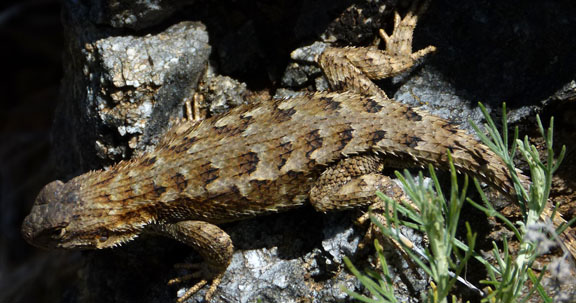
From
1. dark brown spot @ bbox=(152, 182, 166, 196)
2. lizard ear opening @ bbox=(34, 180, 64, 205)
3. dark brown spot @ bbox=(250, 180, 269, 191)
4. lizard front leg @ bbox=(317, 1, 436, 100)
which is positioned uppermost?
lizard front leg @ bbox=(317, 1, 436, 100)

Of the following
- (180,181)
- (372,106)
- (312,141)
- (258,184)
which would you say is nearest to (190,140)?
(180,181)

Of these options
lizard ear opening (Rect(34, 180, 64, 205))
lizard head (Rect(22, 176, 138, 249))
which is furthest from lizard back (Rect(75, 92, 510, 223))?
lizard ear opening (Rect(34, 180, 64, 205))

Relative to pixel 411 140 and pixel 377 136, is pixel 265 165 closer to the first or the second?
pixel 377 136

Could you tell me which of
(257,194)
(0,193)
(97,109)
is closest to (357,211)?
(257,194)

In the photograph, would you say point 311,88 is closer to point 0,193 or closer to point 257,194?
point 257,194

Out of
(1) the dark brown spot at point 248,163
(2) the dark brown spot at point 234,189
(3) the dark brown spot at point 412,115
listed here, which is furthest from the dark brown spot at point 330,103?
(2) the dark brown spot at point 234,189

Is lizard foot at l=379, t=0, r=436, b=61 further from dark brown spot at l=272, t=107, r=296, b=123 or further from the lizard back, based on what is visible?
dark brown spot at l=272, t=107, r=296, b=123

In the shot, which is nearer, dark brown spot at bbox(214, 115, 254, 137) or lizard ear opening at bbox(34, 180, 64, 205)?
dark brown spot at bbox(214, 115, 254, 137)
